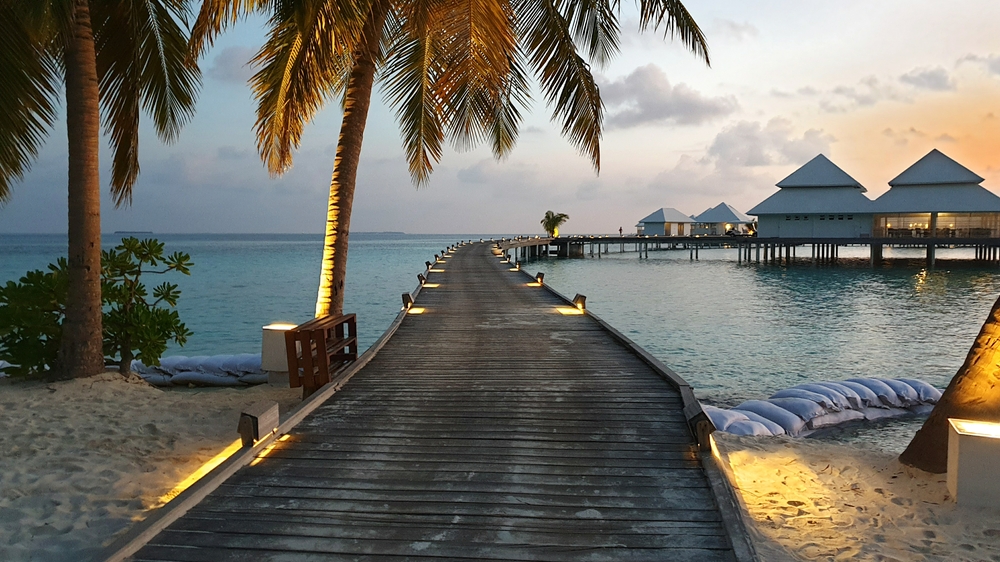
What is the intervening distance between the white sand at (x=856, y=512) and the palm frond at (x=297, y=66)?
5.77 metres

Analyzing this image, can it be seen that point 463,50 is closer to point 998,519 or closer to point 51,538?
point 51,538

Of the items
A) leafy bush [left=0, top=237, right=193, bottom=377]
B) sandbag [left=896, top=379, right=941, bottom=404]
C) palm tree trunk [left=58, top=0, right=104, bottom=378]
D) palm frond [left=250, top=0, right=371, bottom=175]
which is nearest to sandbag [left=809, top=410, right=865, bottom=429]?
sandbag [left=896, top=379, right=941, bottom=404]

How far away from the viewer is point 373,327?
22.2m

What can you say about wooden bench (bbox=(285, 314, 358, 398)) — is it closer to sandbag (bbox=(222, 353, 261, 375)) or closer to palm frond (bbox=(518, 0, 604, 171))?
palm frond (bbox=(518, 0, 604, 171))

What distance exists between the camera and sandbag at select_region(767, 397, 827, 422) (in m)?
9.11

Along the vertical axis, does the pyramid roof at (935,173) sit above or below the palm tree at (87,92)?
above

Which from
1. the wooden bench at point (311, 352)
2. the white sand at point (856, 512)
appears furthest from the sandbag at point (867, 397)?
the wooden bench at point (311, 352)

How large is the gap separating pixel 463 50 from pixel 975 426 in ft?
16.4

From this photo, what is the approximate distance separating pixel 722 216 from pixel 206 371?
54.6m

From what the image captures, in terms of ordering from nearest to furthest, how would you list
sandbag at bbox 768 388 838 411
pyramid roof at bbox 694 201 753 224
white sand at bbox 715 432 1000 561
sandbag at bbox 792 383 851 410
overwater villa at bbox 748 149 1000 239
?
white sand at bbox 715 432 1000 561
sandbag at bbox 768 388 838 411
sandbag at bbox 792 383 851 410
overwater villa at bbox 748 149 1000 239
pyramid roof at bbox 694 201 753 224

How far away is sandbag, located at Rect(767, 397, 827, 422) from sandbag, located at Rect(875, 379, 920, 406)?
1.79 metres

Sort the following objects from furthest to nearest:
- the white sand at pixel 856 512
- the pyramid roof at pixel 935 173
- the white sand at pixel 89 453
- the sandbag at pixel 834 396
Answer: the pyramid roof at pixel 935 173, the sandbag at pixel 834 396, the white sand at pixel 856 512, the white sand at pixel 89 453

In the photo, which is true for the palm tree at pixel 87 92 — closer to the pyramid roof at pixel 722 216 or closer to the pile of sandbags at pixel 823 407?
the pile of sandbags at pixel 823 407

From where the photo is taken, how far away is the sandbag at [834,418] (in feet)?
29.8
